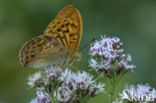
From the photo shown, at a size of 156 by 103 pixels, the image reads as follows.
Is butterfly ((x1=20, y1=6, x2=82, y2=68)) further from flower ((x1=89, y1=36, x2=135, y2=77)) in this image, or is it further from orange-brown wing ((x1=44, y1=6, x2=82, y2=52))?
flower ((x1=89, y1=36, x2=135, y2=77))

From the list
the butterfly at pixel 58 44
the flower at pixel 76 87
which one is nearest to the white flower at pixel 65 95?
the flower at pixel 76 87

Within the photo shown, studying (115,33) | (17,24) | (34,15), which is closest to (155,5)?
(115,33)

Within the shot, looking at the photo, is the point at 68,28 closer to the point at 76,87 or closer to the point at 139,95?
the point at 76,87

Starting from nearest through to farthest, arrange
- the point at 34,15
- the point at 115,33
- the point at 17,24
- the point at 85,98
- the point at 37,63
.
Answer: the point at 85,98 < the point at 37,63 < the point at 115,33 < the point at 34,15 < the point at 17,24

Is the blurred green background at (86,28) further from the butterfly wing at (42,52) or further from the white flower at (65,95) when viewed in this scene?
the white flower at (65,95)

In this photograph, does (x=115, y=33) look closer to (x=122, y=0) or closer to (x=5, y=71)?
(x=122, y=0)

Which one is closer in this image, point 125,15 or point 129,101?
point 129,101
